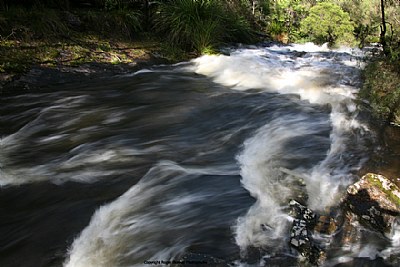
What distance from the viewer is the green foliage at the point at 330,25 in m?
17.7

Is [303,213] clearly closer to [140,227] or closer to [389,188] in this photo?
[389,188]

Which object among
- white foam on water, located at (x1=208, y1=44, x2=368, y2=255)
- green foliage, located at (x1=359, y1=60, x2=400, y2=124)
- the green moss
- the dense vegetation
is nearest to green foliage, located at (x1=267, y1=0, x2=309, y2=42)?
the dense vegetation

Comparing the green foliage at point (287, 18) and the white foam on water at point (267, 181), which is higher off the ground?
the green foliage at point (287, 18)

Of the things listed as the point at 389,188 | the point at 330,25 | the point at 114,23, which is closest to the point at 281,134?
the point at 389,188

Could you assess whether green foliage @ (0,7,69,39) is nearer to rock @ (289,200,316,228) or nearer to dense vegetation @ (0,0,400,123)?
dense vegetation @ (0,0,400,123)

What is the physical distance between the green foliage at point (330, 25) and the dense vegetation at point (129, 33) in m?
5.95

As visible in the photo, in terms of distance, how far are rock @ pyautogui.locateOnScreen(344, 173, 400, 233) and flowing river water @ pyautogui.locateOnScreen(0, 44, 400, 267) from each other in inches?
5.3

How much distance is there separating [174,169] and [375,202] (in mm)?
2179

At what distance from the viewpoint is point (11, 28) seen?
298 inches

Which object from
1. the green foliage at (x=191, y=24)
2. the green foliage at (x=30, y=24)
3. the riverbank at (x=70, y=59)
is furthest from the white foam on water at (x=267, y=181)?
the green foliage at (x=30, y=24)

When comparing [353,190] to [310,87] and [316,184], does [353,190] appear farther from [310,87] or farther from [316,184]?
[310,87]

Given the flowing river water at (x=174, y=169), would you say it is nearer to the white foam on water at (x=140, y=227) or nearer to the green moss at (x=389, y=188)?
the white foam on water at (x=140, y=227)

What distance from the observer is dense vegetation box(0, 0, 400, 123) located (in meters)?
6.73

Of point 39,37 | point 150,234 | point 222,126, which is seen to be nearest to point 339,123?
point 222,126
